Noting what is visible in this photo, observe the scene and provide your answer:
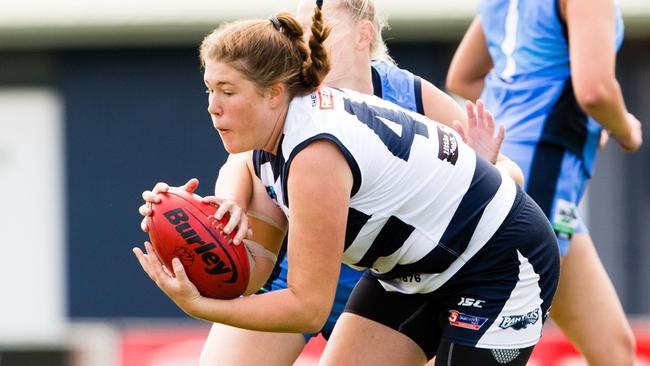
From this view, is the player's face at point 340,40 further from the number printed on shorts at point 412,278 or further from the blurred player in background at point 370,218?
the number printed on shorts at point 412,278

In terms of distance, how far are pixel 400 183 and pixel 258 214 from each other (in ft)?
2.25

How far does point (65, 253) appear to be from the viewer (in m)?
11.2

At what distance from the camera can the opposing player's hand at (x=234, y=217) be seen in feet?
12.8

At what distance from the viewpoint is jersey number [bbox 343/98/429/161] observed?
3740 mm

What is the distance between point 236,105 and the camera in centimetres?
368

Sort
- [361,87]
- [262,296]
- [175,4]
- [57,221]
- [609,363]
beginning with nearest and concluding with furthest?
[262,296]
[361,87]
[609,363]
[175,4]
[57,221]

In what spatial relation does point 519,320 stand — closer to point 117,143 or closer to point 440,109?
point 440,109

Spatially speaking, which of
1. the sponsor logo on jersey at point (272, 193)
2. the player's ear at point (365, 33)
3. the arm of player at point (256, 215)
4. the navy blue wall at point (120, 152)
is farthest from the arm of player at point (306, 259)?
the navy blue wall at point (120, 152)

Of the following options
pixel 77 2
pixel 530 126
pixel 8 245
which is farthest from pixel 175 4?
pixel 530 126

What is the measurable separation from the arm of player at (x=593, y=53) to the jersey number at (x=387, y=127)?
3.68 feet

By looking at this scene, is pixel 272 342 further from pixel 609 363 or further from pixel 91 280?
pixel 91 280

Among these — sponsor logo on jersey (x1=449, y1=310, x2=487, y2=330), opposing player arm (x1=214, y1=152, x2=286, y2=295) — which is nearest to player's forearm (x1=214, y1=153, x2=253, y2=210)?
opposing player arm (x1=214, y1=152, x2=286, y2=295)

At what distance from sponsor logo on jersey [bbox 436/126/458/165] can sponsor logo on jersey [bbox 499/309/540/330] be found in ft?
1.77

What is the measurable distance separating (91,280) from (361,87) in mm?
7019
